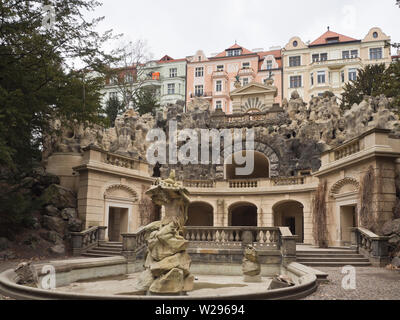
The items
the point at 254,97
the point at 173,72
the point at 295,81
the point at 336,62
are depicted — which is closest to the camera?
the point at 254,97

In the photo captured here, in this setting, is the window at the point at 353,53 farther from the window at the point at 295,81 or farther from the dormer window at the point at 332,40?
the window at the point at 295,81

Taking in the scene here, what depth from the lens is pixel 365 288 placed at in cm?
819

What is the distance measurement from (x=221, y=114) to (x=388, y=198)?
20903 millimetres

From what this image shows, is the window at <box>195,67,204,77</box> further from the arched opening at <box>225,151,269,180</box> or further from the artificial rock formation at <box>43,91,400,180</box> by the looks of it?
the arched opening at <box>225,151,269,180</box>

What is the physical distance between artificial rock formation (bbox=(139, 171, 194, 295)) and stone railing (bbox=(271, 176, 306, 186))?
51.8 feet

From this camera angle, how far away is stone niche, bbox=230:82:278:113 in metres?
38.6

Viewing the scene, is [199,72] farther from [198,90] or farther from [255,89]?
[255,89]

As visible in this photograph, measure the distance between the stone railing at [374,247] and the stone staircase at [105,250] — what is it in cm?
1020

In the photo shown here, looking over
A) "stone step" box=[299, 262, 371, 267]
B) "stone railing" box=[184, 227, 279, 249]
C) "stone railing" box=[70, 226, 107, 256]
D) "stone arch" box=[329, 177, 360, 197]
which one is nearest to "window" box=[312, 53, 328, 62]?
"stone arch" box=[329, 177, 360, 197]

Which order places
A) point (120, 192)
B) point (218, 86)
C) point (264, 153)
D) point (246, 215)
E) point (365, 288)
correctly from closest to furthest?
point (365, 288), point (120, 192), point (264, 153), point (246, 215), point (218, 86)

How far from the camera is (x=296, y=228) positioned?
2645cm

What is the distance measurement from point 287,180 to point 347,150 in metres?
6.68

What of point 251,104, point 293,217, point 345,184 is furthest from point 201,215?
point 251,104

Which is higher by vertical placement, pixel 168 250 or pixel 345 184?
pixel 345 184
